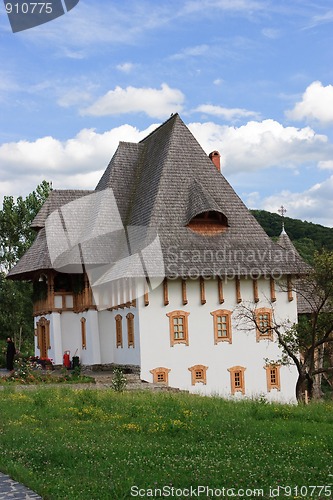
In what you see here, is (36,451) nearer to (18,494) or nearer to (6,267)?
(18,494)

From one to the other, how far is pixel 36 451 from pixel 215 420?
373cm

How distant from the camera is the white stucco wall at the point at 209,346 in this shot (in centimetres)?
2491

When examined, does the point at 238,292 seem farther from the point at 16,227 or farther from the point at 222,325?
the point at 16,227

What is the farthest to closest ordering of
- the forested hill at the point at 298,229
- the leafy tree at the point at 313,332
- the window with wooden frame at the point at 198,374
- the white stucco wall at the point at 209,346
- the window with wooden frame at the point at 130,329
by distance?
the forested hill at the point at 298,229 → the window with wooden frame at the point at 130,329 → the window with wooden frame at the point at 198,374 → the white stucco wall at the point at 209,346 → the leafy tree at the point at 313,332

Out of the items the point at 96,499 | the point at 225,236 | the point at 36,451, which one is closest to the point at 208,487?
the point at 96,499

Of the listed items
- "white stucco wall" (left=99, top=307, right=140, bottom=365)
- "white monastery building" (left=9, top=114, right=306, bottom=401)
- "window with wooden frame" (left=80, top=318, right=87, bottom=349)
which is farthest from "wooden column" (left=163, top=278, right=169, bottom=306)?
"window with wooden frame" (left=80, top=318, right=87, bottom=349)

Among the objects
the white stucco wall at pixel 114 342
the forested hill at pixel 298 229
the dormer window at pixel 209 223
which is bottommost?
the white stucco wall at pixel 114 342

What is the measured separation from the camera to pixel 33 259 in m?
29.1

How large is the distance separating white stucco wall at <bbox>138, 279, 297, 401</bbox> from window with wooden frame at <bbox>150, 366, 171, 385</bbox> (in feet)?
0.42

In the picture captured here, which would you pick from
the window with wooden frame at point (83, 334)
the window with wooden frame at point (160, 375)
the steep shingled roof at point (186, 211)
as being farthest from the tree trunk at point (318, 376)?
the window with wooden frame at point (83, 334)

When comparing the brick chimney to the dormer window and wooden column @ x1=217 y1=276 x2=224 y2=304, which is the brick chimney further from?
wooden column @ x1=217 y1=276 x2=224 y2=304

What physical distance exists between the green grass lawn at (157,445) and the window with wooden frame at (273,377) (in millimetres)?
11280

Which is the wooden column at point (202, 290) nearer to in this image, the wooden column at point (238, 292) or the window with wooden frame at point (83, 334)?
the wooden column at point (238, 292)

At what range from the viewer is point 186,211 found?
26.9 m
